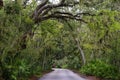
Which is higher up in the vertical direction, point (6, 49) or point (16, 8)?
point (16, 8)

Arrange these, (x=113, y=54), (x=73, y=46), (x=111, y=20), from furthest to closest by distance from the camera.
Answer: (x=73, y=46)
(x=113, y=54)
(x=111, y=20)

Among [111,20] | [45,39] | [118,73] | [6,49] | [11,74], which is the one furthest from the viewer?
[45,39]

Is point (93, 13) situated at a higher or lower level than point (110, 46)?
higher

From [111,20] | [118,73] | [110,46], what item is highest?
[111,20]

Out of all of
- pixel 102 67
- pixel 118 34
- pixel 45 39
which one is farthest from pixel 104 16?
pixel 45 39

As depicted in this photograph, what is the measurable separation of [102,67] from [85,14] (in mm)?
7959

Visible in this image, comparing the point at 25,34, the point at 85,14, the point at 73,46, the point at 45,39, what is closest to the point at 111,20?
the point at 85,14

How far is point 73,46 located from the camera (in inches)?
2473

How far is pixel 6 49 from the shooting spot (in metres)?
17.0

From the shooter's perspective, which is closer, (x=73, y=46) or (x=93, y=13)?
(x=93, y=13)

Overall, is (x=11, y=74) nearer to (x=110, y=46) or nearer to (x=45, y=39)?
(x=110, y=46)

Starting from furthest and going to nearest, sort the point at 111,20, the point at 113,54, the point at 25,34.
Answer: the point at 113,54 < the point at 111,20 < the point at 25,34

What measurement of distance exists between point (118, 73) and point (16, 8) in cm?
1287

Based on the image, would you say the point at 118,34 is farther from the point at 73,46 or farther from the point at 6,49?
the point at 73,46
